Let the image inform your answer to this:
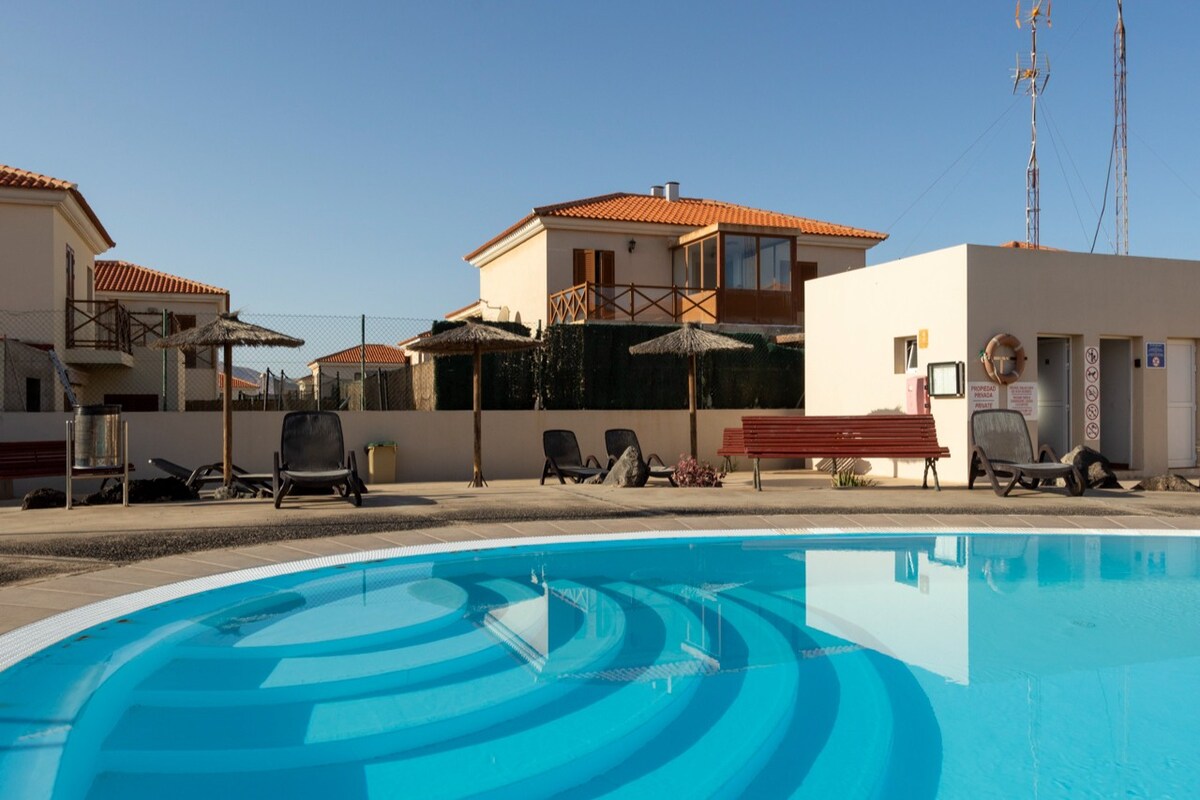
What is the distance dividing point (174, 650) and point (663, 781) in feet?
10.4

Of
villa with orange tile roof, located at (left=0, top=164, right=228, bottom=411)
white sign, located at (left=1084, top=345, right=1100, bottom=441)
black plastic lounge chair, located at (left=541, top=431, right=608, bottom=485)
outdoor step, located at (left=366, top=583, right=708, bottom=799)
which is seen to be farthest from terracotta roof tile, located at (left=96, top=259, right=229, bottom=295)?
outdoor step, located at (left=366, top=583, right=708, bottom=799)

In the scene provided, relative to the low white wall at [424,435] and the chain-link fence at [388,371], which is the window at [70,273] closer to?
the chain-link fence at [388,371]

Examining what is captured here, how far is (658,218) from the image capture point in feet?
83.7

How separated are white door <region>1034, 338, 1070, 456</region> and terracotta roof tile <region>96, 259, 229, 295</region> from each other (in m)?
25.9

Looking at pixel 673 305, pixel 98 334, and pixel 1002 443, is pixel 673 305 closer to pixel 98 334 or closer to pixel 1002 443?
pixel 1002 443

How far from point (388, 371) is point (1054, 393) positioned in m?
12.8

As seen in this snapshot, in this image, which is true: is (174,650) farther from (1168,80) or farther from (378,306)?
(1168,80)

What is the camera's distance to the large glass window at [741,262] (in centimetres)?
2359

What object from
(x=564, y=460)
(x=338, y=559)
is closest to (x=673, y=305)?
(x=564, y=460)

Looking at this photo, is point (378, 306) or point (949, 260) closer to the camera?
point (949, 260)

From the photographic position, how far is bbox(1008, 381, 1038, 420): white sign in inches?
548

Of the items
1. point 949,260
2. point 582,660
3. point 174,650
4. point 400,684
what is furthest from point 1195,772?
point 949,260

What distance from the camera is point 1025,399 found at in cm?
1406

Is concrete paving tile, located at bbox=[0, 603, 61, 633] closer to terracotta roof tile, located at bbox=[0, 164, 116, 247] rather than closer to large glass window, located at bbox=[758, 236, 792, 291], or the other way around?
terracotta roof tile, located at bbox=[0, 164, 116, 247]
